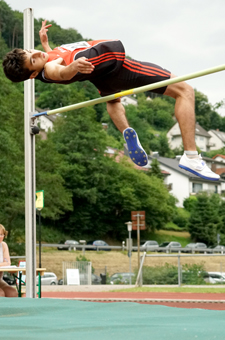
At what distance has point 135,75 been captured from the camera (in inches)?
170

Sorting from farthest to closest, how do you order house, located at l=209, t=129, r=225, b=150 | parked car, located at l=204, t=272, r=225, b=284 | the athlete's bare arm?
house, located at l=209, t=129, r=225, b=150, parked car, located at l=204, t=272, r=225, b=284, the athlete's bare arm

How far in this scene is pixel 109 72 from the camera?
13.9 feet

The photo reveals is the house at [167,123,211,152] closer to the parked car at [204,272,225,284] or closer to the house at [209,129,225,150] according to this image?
the house at [209,129,225,150]

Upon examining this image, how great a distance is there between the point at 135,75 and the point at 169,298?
759cm

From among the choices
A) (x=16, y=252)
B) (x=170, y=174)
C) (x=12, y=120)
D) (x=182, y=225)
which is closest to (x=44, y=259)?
(x=16, y=252)

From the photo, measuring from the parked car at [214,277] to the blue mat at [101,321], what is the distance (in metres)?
10.3

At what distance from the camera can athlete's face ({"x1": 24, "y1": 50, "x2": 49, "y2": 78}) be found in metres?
4.38

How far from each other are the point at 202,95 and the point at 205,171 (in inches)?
3744

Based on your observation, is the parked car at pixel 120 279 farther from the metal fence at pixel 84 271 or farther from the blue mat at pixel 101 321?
the blue mat at pixel 101 321

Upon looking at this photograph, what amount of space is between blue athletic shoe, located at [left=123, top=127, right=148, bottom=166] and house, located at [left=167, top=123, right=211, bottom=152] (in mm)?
86102

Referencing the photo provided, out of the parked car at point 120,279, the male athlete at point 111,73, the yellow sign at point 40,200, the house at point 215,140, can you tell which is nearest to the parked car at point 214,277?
the parked car at point 120,279

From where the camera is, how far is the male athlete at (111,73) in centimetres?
411

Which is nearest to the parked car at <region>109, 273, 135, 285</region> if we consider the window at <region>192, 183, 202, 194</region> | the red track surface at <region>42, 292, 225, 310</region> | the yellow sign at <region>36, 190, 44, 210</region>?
the red track surface at <region>42, 292, 225, 310</region>

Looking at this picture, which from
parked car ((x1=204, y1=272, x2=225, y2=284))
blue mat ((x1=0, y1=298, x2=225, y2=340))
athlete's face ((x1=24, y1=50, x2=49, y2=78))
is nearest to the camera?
blue mat ((x1=0, y1=298, x2=225, y2=340))
